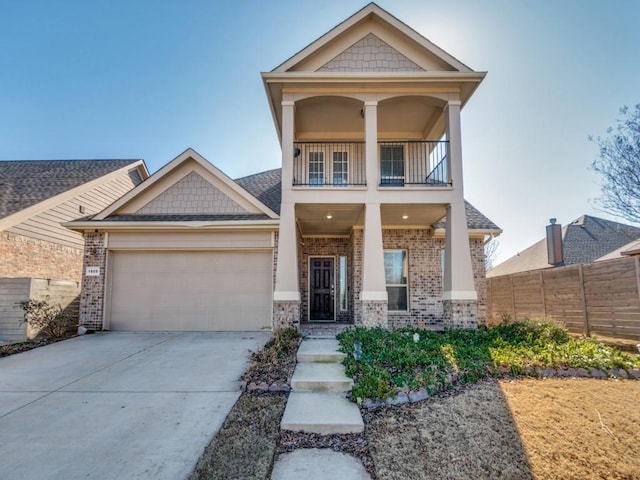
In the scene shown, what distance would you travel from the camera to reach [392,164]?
10859mm

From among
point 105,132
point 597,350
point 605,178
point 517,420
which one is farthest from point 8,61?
point 605,178

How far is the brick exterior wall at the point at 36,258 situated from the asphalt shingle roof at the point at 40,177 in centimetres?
95

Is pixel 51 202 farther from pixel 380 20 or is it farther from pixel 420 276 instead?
pixel 420 276

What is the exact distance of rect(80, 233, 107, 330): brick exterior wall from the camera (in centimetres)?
952

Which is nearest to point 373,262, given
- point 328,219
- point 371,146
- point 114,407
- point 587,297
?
point 328,219

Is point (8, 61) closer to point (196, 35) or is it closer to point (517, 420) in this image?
point (196, 35)

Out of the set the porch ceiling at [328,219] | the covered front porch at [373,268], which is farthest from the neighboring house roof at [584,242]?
the porch ceiling at [328,219]

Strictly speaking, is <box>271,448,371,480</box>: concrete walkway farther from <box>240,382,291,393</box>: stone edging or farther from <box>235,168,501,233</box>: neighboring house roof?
<box>235,168,501,233</box>: neighboring house roof

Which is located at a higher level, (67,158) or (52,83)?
(52,83)

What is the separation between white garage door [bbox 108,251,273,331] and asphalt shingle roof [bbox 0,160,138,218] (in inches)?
188

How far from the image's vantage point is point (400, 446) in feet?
11.7

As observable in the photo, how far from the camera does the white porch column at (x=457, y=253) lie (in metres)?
8.29

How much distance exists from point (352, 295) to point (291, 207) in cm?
386

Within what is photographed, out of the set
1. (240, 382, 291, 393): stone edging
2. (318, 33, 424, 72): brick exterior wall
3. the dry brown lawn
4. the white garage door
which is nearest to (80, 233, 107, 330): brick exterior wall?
the white garage door
